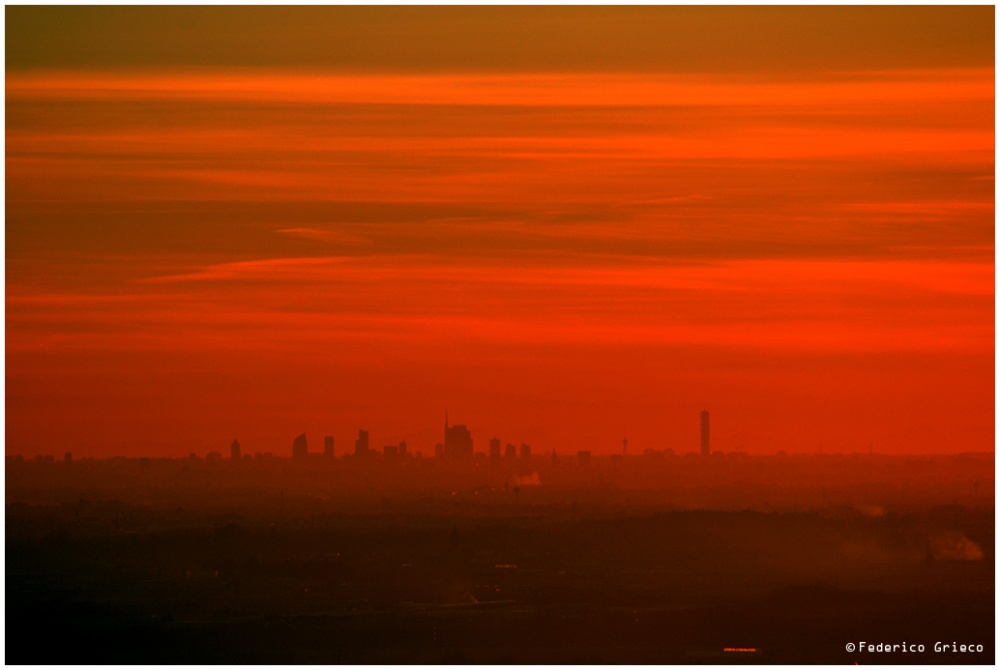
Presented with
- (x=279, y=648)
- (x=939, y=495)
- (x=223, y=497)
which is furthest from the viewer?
(x=223, y=497)

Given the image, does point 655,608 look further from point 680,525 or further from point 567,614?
point 680,525

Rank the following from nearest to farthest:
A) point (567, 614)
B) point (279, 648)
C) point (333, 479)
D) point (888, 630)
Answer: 1. point (888, 630)
2. point (279, 648)
3. point (567, 614)
4. point (333, 479)

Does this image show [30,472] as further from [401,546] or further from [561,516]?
[561,516]

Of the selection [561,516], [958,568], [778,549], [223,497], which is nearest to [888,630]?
[958,568]

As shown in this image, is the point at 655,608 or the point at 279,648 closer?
the point at 279,648

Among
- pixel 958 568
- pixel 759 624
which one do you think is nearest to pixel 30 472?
pixel 759 624

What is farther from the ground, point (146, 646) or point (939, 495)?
point (939, 495)
